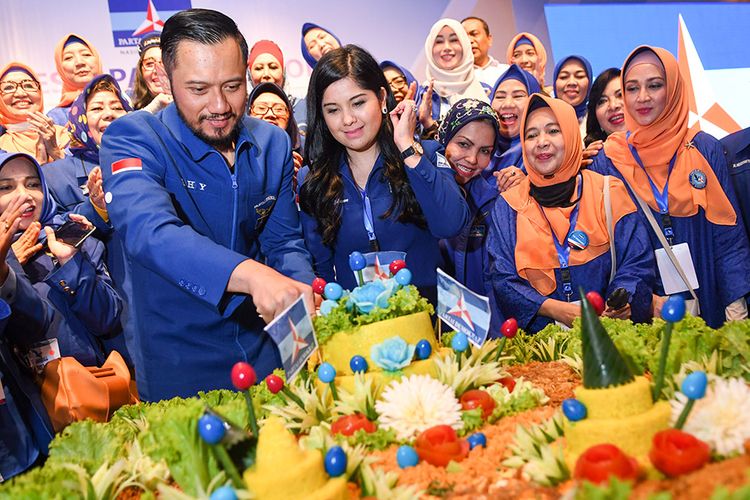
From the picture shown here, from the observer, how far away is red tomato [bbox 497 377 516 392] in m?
1.96

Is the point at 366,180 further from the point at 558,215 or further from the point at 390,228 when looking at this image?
the point at 558,215

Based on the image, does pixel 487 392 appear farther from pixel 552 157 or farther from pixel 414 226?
pixel 552 157

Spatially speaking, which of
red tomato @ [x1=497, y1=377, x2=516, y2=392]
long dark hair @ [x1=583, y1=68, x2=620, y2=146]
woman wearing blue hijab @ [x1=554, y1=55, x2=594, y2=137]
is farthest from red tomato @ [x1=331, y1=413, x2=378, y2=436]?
woman wearing blue hijab @ [x1=554, y1=55, x2=594, y2=137]

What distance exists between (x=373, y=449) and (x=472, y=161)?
8.02ft

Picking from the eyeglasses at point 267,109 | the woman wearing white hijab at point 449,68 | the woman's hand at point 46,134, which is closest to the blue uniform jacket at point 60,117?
the woman's hand at point 46,134

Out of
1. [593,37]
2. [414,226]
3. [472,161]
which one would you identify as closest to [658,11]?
[593,37]

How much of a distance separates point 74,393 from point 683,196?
3035 millimetres

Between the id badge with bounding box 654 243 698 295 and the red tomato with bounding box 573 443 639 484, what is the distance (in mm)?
2367

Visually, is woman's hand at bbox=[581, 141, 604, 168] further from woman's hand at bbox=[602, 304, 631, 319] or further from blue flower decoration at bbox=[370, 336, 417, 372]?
blue flower decoration at bbox=[370, 336, 417, 372]

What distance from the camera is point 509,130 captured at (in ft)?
14.8

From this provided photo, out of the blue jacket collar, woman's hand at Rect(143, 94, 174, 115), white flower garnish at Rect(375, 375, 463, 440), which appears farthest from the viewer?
woman's hand at Rect(143, 94, 174, 115)

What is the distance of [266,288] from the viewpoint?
180 centimetres

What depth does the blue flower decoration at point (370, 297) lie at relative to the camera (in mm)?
1842

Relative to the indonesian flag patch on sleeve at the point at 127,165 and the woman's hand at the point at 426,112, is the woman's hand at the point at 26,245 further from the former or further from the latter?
the woman's hand at the point at 426,112
